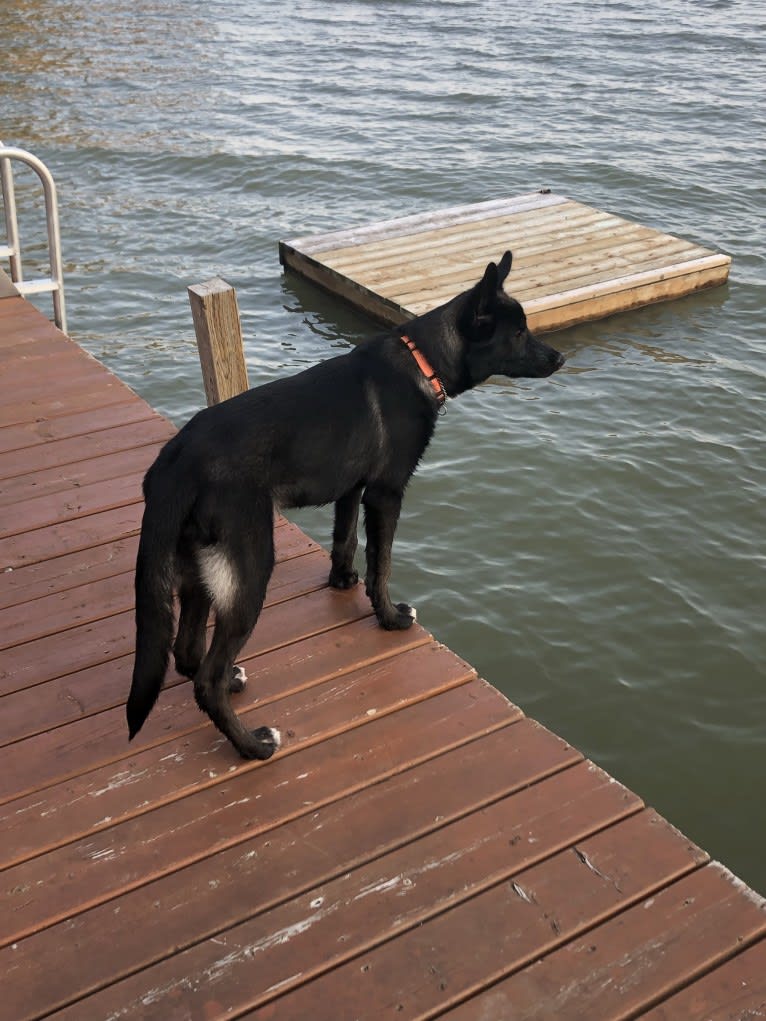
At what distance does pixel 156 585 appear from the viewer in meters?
3.08

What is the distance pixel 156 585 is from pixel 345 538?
3.84 ft

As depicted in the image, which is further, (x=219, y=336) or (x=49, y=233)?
(x=49, y=233)

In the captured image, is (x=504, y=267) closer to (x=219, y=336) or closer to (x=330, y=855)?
(x=219, y=336)

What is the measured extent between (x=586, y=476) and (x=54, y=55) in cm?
1652

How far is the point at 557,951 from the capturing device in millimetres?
2738

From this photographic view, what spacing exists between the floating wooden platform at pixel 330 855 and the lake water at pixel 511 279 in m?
1.46

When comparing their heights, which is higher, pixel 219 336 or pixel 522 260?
pixel 219 336

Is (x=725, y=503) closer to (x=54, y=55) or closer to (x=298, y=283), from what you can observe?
(x=298, y=283)

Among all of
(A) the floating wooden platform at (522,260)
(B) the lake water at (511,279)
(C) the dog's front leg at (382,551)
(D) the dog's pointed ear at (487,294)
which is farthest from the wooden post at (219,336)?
(A) the floating wooden platform at (522,260)

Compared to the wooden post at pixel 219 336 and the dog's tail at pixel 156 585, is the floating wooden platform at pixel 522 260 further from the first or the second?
the dog's tail at pixel 156 585

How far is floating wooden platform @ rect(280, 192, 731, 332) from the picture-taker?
28.3 feet

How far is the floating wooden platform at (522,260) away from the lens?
8.62 meters

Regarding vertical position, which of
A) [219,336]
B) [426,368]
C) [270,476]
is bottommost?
[219,336]

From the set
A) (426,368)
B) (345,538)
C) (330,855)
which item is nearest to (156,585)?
(330,855)
